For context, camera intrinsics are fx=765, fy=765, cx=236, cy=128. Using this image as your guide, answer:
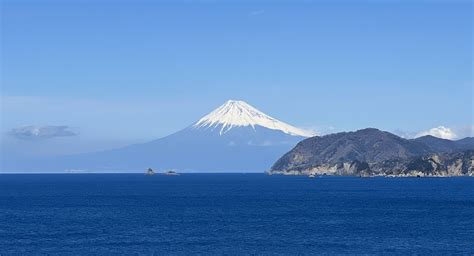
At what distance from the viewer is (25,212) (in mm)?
135250

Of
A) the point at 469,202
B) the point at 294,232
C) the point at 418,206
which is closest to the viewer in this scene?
the point at 294,232

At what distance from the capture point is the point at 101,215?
126m

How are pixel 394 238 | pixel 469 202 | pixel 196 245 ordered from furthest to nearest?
1. pixel 469 202
2. pixel 394 238
3. pixel 196 245

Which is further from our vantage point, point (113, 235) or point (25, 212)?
point (25, 212)

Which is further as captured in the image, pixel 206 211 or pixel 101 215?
pixel 206 211

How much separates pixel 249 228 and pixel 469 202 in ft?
239

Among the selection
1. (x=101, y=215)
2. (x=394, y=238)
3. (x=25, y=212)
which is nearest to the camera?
(x=394, y=238)

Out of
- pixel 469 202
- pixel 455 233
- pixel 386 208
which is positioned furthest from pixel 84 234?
pixel 469 202

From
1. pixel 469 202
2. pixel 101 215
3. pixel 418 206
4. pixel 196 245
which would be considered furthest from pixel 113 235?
pixel 469 202

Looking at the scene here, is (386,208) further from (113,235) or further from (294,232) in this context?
(113,235)

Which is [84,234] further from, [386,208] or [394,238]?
[386,208]

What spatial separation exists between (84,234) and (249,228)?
22.3 m

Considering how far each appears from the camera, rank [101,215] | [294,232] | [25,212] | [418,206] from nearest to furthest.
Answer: [294,232] → [101,215] → [25,212] → [418,206]

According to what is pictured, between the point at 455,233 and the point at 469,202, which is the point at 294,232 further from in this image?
the point at 469,202
